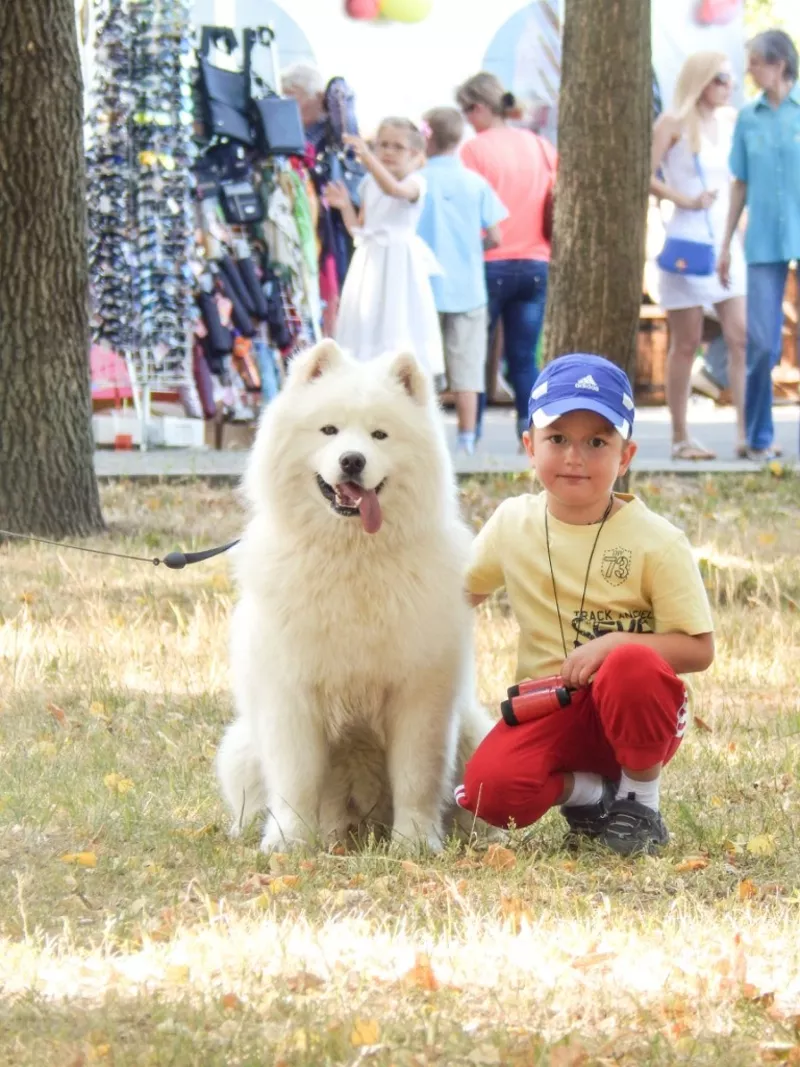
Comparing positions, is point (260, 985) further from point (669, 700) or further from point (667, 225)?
point (667, 225)

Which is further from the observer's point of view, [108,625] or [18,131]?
[18,131]

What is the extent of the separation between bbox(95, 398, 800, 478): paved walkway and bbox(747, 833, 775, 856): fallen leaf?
6.05 m

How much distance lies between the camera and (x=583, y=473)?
3738 millimetres

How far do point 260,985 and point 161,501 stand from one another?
21.0 ft

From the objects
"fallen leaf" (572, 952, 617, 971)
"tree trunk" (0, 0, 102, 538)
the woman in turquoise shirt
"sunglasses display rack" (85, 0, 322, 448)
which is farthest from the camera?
"sunglasses display rack" (85, 0, 322, 448)

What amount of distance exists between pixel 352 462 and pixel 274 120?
827 centimetres

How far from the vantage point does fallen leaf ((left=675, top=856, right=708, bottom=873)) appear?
3.61m

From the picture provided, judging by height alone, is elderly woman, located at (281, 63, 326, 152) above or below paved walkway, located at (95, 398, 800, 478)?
above

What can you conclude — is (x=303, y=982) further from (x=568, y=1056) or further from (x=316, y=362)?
→ (x=316, y=362)

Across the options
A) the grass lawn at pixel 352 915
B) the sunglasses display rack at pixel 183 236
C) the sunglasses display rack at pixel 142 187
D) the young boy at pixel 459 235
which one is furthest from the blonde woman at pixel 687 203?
the grass lawn at pixel 352 915

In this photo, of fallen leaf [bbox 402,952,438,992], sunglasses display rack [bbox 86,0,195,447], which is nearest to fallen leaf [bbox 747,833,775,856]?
fallen leaf [bbox 402,952,438,992]

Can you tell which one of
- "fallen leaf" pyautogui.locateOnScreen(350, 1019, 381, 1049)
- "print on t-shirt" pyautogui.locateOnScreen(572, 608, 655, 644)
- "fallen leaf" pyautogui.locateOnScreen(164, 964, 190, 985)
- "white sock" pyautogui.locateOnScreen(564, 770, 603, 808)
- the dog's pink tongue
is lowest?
"fallen leaf" pyautogui.locateOnScreen(164, 964, 190, 985)

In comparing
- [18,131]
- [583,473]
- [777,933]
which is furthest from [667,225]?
[777,933]

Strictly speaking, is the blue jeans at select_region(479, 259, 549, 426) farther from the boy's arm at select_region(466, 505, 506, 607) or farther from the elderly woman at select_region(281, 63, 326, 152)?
the boy's arm at select_region(466, 505, 506, 607)
